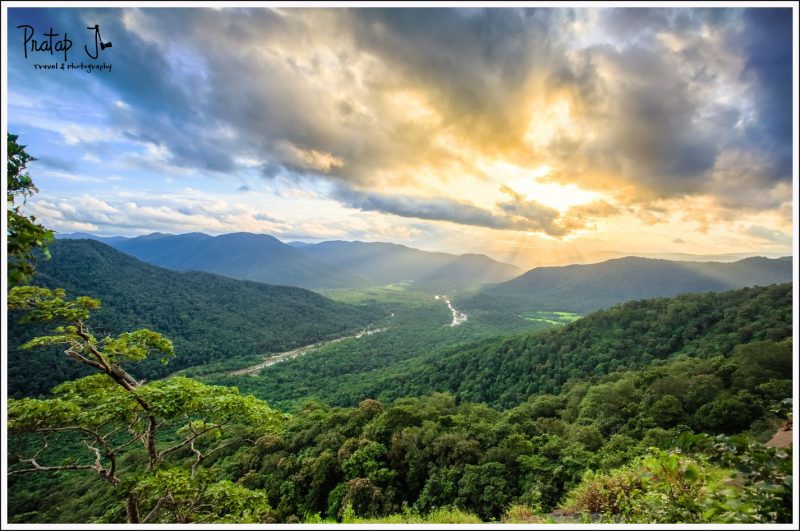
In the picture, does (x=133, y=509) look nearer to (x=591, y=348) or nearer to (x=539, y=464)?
Result: (x=539, y=464)

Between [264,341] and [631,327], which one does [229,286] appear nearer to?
[264,341]

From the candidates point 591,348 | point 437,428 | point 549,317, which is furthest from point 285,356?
point 549,317

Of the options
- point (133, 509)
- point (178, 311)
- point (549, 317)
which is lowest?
point (549, 317)

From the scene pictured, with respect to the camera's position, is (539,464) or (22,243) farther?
(539,464)

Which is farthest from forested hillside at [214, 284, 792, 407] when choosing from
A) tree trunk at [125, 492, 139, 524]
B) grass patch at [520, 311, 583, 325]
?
grass patch at [520, 311, 583, 325]

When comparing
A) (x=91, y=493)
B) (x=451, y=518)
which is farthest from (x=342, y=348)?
(x=451, y=518)

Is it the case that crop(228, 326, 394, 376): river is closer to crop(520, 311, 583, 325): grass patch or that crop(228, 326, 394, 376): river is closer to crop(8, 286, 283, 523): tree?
crop(520, 311, 583, 325): grass patch
